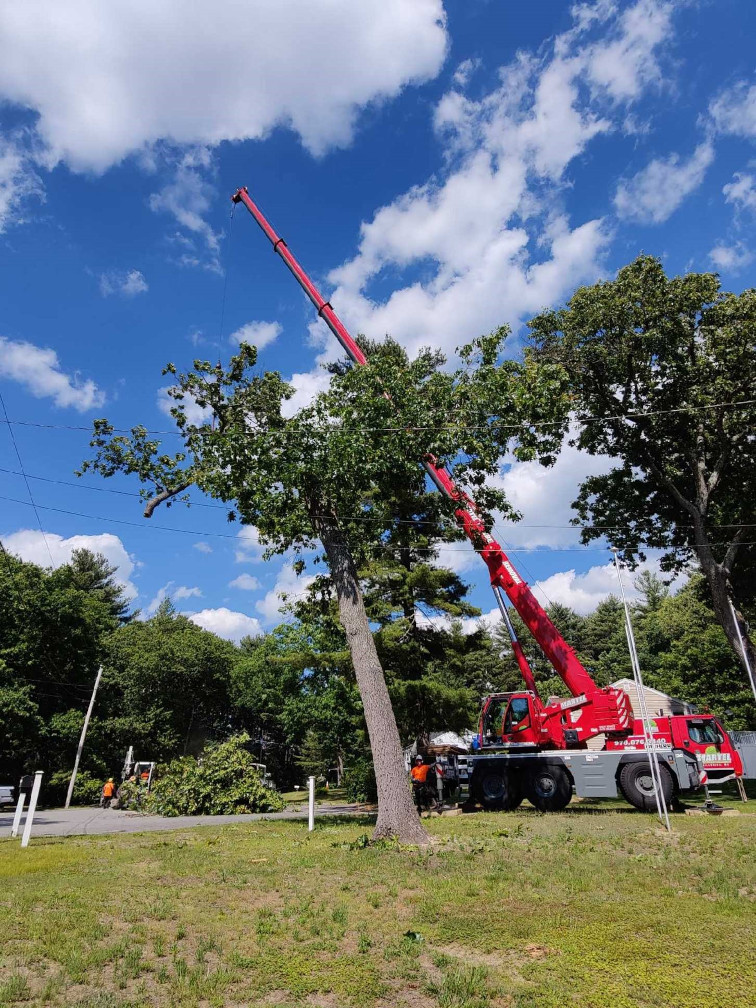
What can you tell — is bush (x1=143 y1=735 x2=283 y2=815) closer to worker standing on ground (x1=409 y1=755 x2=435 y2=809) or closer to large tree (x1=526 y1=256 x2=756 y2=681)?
worker standing on ground (x1=409 y1=755 x2=435 y2=809)

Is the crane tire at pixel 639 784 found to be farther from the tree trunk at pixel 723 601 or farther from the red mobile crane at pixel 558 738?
the tree trunk at pixel 723 601

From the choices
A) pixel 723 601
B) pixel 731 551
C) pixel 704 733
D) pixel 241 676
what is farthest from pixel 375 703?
pixel 241 676

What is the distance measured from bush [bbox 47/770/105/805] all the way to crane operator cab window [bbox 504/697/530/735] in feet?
87.4

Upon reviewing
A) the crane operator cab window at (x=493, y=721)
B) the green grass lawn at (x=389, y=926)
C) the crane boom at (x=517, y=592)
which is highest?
the crane boom at (x=517, y=592)

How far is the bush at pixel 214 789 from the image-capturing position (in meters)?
19.2

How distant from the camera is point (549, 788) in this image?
1533cm

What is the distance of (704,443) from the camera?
66.2ft

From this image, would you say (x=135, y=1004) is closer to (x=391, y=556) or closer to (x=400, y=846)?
(x=400, y=846)

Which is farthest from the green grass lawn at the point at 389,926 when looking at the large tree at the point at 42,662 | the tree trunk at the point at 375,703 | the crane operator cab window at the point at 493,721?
the large tree at the point at 42,662

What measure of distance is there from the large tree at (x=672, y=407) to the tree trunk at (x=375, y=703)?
8.33 metres

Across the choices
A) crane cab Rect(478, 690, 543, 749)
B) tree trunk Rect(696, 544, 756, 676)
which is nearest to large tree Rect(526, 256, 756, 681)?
tree trunk Rect(696, 544, 756, 676)

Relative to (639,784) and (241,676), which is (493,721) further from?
(241,676)

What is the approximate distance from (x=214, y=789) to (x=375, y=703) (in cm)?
1116

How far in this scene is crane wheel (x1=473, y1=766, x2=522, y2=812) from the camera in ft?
52.2
